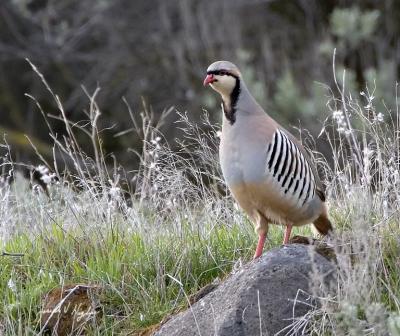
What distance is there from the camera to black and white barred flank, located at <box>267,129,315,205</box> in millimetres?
5797

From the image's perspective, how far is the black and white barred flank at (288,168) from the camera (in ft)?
19.0

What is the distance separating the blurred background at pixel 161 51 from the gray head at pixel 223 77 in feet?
27.3

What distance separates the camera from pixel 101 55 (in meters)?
17.8

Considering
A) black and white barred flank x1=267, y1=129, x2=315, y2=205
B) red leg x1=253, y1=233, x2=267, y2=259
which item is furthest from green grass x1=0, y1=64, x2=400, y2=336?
black and white barred flank x1=267, y1=129, x2=315, y2=205

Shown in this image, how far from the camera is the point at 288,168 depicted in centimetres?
582

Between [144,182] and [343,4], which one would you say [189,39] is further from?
[144,182]

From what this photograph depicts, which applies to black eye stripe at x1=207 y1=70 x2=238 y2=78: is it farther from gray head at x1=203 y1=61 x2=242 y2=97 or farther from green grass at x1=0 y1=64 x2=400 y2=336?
green grass at x1=0 y1=64 x2=400 y2=336

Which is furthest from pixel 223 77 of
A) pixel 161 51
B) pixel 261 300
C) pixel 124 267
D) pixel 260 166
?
pixel 161 51

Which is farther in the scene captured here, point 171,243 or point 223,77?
point 171,243

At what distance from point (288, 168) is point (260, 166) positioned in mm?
162

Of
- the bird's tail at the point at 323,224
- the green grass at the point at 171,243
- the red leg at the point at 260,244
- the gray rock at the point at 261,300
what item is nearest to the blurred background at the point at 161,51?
the green grass at the point at 171,243

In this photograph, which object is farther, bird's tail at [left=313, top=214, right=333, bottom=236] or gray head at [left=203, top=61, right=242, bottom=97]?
bird's tail at [left=313, top=214, right=333, bottom=236]

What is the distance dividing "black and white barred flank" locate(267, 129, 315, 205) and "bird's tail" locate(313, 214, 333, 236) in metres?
0.20

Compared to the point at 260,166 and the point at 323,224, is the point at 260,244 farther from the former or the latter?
the point at 323,224
